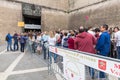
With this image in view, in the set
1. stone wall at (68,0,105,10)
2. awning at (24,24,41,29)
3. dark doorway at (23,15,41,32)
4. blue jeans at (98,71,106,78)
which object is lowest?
blue jeans at (98,71,106,78)

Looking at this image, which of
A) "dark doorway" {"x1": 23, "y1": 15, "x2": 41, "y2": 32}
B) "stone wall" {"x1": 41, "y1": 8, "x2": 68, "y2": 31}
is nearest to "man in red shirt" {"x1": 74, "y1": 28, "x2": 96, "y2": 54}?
"dark doorway" {"x1": 23, "y1": 15, "x2": 41, "y2": 32}

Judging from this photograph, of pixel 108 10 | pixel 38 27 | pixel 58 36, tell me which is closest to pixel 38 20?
pixel 38 27

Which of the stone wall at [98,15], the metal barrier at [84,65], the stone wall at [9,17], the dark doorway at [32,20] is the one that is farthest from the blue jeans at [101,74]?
the dark doorway at [32,20]

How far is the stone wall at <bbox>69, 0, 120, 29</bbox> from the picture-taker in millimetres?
21862

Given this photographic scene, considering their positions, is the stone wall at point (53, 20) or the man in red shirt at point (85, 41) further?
the stone wall at point (53, 20)

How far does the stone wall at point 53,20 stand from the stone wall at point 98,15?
1442mm

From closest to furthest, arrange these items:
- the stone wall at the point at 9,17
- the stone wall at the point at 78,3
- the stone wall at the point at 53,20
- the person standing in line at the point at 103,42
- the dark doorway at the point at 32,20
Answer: the person standing in line at the point at 103,42 → the stone wall at the point at 9,17 → the stone wall at the point at 78,3 → the dark doorway at the point at 32,20 → the stone wall at the point at 53,20

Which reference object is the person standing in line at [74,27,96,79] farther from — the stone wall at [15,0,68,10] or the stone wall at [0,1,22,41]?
the stone wall at [15,0,68,10]

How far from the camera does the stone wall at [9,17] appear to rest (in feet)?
76.7

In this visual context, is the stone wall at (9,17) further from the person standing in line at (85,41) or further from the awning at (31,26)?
the person standing in line at (85,41)

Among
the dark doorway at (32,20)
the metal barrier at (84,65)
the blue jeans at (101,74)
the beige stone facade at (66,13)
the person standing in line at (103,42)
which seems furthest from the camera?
the dark doorway at (32,20)

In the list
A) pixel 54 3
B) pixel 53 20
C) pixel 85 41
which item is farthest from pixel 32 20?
pixel 85 41

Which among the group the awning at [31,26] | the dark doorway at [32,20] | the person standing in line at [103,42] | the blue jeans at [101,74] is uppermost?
the dark doorway at [32,20]

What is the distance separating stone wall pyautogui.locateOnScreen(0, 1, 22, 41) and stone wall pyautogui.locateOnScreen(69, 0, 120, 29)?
8.84 meters
